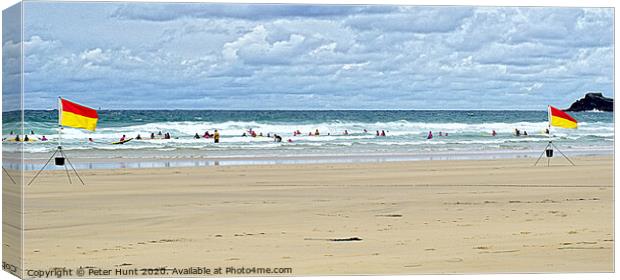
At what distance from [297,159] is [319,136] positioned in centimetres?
35

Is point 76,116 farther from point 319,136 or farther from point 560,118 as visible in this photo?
point 560,118

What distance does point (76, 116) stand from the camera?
1398 centimetres

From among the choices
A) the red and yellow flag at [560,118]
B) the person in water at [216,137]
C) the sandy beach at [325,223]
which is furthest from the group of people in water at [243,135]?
the sandy beach at [325,223]

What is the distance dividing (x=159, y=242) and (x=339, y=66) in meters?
2.66

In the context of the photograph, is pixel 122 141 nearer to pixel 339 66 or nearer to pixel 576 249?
pixel 339 66

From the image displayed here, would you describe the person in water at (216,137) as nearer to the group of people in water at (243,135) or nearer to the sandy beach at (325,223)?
the group of people in water at (243,135)

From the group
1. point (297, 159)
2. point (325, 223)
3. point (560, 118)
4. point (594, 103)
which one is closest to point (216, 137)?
point (297, 159)

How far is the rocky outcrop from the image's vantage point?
49.3 ft

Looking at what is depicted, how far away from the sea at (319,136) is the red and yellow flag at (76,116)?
0.07 metres

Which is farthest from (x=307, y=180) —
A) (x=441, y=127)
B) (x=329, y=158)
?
(x=441, y=127)

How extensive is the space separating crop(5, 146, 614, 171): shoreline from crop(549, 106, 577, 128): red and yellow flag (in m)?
0.33

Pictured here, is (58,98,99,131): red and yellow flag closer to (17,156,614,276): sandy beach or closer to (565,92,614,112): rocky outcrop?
(17,156,614,276): sandy beach

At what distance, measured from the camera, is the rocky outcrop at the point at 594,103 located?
49.3ft

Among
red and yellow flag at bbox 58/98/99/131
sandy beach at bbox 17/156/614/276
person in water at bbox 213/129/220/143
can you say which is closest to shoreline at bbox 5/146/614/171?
sandy beach at bbox 17/156/614/276
